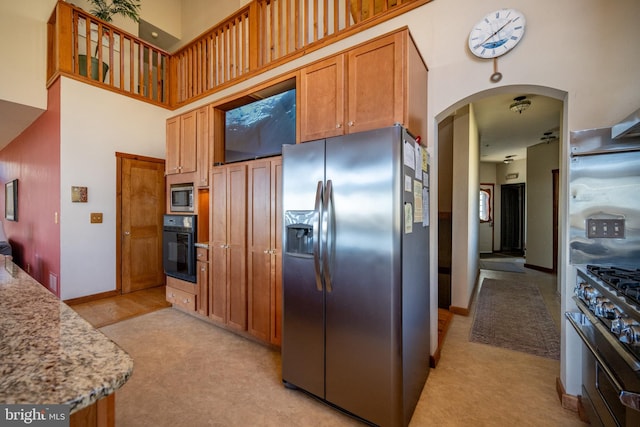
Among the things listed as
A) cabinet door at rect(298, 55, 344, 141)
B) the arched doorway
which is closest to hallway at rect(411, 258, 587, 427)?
the arched doorway

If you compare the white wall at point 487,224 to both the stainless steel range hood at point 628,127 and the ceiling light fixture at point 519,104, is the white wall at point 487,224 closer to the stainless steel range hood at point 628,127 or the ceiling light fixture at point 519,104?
the ceiling light fixture at point 519,104

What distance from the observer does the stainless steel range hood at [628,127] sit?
4.50ft

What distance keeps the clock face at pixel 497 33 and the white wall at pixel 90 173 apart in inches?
178

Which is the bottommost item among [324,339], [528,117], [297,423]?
[297,423]

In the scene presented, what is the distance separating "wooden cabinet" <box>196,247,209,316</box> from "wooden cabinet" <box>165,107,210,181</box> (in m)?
0.78

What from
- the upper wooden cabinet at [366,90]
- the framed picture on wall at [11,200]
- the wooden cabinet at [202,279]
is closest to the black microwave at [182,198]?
the wooden cabinet at [202,279]

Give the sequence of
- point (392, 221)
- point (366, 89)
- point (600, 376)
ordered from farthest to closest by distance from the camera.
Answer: point (366, 89), point (392, 221), point (600, 376)

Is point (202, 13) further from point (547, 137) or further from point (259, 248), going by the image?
point (547, 137)

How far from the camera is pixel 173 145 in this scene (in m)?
3.42

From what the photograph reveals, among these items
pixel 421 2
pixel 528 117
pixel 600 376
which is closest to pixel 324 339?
pixel 600 376

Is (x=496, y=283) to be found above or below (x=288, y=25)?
below

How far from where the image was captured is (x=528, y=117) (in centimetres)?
450

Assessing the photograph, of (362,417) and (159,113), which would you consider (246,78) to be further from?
(362,417)

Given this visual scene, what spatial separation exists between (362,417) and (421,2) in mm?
3001
